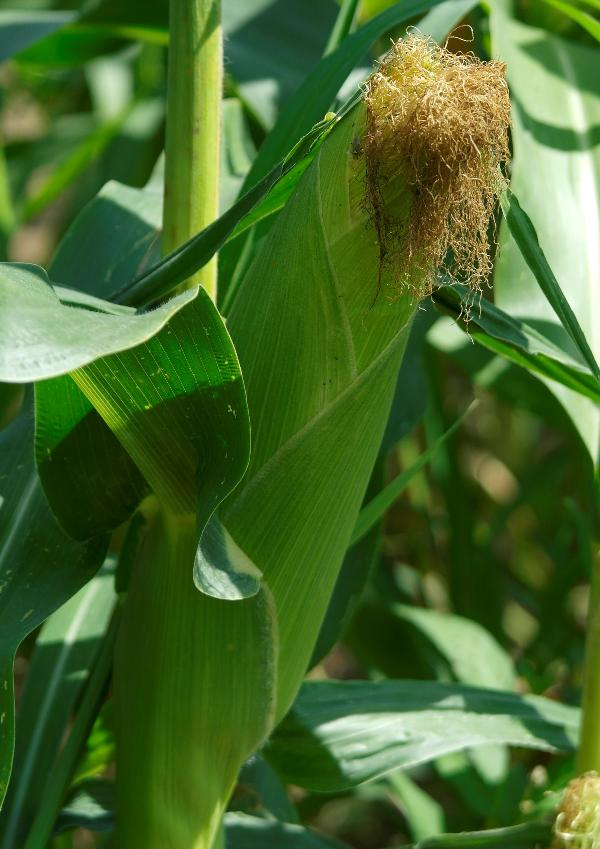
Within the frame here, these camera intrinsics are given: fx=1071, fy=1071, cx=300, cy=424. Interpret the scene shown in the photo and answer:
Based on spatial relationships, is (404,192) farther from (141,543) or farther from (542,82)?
(542,82)

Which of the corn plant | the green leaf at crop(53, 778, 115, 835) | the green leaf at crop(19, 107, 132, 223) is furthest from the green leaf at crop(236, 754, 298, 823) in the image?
the green leaf at crop(19, 107, 132, 223)

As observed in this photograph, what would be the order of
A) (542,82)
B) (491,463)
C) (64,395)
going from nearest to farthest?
(64,395)
(542,82)
(491,463)

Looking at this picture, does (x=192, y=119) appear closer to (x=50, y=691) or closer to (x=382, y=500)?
(x=382, y=500)

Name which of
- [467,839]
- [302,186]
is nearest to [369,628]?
[467,839]

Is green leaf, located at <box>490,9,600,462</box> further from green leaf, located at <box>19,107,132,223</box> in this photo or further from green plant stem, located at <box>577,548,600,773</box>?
green leaf, located at <box>19,107,132,223</box>

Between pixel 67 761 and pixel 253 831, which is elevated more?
pixel 67 761

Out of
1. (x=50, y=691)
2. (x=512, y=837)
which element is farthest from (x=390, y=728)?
(x=50, y=691)
